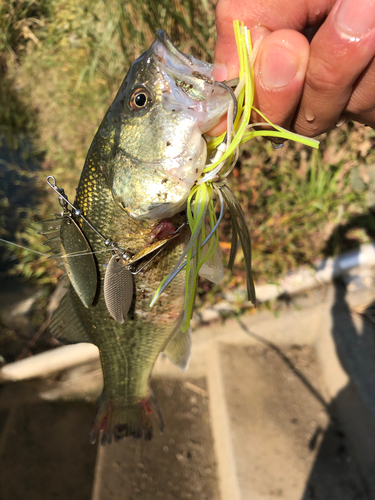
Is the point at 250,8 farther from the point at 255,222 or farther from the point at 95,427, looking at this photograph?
the point at 255,222

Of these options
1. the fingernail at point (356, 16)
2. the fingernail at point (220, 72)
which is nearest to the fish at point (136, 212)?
the fingernail at point (220, 72)

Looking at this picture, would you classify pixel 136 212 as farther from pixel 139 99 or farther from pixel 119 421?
pixel 119 421

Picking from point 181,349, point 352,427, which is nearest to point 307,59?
point 181,349

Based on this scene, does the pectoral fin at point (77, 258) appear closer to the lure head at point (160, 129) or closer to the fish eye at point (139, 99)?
the lure head at point (160, 129)

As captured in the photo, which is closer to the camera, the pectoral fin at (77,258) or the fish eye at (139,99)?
the fish eye at (139,99)

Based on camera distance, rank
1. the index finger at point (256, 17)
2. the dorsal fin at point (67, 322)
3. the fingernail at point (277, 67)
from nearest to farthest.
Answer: the fingernail at point (277, 67) < the index finger at point (256, 17) < the dorsal fin at point (67, 322)

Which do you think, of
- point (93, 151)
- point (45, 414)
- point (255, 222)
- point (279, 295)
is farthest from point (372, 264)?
point (45, 414)
